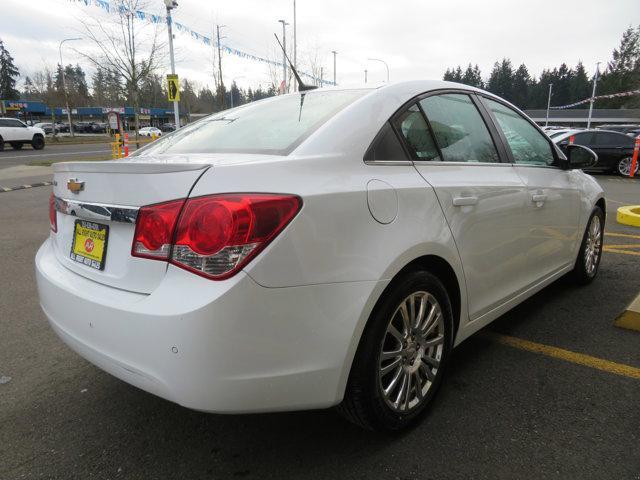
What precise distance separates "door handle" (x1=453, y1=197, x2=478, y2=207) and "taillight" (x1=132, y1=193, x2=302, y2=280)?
968 mm

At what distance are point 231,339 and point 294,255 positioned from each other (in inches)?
13.8

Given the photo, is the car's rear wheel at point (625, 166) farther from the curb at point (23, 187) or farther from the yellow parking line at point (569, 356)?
the curb at point (23, 187)

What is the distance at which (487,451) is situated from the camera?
2.11 meters

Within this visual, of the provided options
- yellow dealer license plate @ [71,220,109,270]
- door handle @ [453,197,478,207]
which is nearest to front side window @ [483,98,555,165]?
door handle @ [453,197,478,207]

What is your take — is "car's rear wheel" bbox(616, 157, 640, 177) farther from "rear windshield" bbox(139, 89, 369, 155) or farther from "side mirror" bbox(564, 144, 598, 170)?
"rear windshield" bbox(139, 89, 369, 155)

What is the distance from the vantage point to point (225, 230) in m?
1.63

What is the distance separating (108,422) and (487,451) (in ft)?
5.79

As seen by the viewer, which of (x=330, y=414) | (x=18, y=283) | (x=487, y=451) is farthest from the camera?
(x=18, y=283)

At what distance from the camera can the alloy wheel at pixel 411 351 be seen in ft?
6.93

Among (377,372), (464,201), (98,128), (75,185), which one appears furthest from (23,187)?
(98,128)

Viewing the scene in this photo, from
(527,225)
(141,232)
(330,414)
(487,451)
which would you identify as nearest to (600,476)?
(487,451)

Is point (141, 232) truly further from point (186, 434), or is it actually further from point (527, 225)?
point (527, 225)

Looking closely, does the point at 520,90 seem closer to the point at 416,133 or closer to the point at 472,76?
the point at 472,76

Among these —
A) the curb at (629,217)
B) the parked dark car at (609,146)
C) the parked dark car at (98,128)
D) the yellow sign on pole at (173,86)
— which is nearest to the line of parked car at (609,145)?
the parked dark car at (609,146)
